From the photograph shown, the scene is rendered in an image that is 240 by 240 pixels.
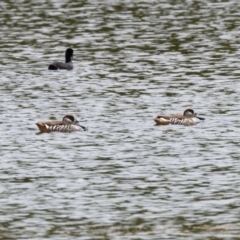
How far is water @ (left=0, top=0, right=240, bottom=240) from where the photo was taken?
74.6ft

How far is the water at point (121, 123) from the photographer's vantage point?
74.6 feet

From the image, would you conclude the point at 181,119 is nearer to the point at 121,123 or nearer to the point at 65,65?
the point at 121,123

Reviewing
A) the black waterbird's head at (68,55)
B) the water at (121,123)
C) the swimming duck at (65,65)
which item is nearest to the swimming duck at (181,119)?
the water at (121,123)

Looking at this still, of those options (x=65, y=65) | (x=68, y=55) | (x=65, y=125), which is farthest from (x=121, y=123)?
(x=68, y=55)

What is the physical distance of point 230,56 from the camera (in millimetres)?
46156

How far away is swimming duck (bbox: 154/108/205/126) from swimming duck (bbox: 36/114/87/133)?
6.86 feet

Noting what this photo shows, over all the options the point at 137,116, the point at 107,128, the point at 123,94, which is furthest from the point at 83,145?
the point at 123,94

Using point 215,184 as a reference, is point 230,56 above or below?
below

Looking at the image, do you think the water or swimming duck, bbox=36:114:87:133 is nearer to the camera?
the water

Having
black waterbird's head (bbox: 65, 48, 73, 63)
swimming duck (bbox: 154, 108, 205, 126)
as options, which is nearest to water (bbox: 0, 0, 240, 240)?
swimming duck (bbox: 154, 108, 205, 126)

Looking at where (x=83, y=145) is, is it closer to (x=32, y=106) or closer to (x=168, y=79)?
(x=32, y=106)

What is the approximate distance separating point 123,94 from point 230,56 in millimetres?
8710

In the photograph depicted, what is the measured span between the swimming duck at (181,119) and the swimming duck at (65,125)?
2092 millimetres

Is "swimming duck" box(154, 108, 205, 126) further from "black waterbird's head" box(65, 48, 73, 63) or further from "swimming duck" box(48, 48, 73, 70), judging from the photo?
"black waterbird's head" box(65, 48, 73, 63)
